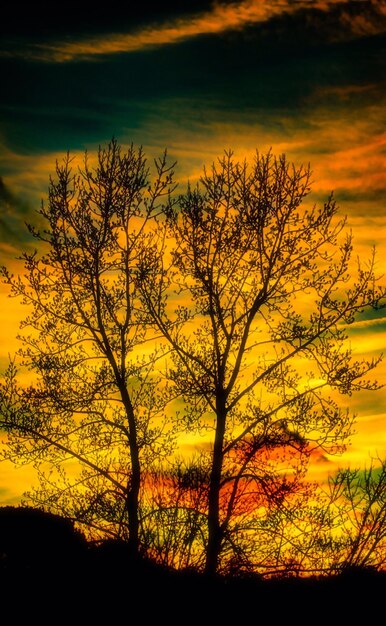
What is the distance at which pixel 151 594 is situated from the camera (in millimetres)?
12125

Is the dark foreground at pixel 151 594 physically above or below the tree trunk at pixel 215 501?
below

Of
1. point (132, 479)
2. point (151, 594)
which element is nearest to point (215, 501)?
point (132, 479)

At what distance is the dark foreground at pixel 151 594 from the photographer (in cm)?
1163

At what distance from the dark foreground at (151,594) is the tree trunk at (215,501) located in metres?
2.38

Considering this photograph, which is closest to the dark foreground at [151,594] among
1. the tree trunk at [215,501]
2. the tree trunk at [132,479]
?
the tree trunk at [215,501]

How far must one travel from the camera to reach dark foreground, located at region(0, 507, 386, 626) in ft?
38.2

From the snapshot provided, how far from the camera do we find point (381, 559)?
51.6 feet

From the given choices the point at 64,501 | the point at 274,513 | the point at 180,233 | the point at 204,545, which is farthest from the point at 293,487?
the point at 180,233

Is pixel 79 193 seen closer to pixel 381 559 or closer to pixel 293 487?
pixel 293 487

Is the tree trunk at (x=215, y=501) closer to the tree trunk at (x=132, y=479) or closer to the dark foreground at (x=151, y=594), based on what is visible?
the tree trunk at (x=132, y=479)

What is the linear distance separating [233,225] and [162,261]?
2269 millimetres

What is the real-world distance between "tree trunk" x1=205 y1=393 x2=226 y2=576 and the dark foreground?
93.8 inches

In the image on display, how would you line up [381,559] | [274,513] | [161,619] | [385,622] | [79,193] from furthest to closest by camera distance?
[79,193], [274,513], [381,559], [385,622], [161,619]

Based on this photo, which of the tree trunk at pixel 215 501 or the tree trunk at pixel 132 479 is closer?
the tree trunk at pixel 215 501
